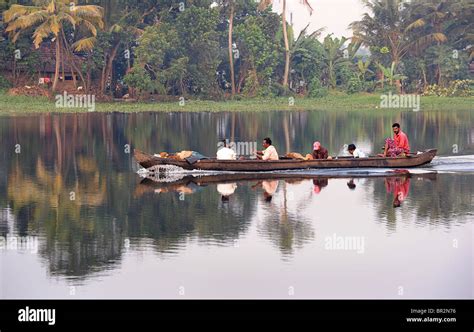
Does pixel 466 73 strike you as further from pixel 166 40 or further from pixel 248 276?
pixel 248 276

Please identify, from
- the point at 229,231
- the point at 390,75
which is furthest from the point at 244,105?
the point at 229,231

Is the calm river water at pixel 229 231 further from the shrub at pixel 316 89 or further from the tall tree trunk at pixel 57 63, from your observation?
the shrub at pixel 316 89

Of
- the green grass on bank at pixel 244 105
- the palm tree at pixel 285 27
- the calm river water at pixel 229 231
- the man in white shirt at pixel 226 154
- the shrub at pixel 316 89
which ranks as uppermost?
the palm tree at pixel 285 27

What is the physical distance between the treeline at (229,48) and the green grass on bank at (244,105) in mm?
1000

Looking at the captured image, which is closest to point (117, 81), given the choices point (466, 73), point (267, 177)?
point (466, 73)

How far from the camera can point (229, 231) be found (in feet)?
57.5

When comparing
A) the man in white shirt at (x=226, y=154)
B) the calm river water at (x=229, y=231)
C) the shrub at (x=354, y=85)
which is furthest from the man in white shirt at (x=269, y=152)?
the shrub at (x=354, y=85)

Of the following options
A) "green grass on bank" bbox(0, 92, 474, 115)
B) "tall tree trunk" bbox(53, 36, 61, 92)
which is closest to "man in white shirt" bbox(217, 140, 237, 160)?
"green grass on bank" bbox(0, 92, 474, 115)

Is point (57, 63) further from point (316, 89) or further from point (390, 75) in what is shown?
point (390, 75)

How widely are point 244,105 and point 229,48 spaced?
3542 millimetres

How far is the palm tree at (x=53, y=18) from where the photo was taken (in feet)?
165

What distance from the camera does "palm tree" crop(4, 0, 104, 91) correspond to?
165 feet

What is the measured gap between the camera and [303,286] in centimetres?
1388
